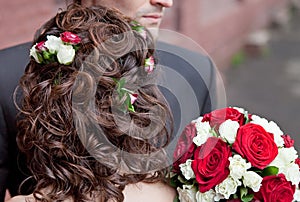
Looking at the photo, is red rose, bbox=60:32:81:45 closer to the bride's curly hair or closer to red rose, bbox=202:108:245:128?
the bride's curly hair

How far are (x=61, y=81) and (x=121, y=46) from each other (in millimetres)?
219

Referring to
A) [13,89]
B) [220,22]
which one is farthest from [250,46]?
[13,89]

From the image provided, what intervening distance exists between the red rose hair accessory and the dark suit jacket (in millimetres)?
521

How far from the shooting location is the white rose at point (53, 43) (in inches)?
84.2

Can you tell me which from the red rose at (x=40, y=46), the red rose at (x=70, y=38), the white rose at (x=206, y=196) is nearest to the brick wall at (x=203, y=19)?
the red rose at (x=40, y=46)

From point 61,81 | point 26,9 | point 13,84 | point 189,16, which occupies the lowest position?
point 189,16

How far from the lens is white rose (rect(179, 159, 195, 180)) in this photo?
2135 mm

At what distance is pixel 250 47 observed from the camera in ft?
34.6

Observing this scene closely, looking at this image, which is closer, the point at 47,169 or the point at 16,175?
the point at 47,169

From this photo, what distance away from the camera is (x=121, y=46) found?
208 cm

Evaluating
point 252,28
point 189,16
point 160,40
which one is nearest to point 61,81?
point 160,40

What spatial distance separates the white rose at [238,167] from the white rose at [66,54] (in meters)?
0.60

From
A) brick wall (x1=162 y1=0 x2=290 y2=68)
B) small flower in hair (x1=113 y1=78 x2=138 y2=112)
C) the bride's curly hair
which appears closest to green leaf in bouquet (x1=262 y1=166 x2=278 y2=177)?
the bride's curly hair

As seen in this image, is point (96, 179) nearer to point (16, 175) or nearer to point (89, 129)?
point (89, 129)
